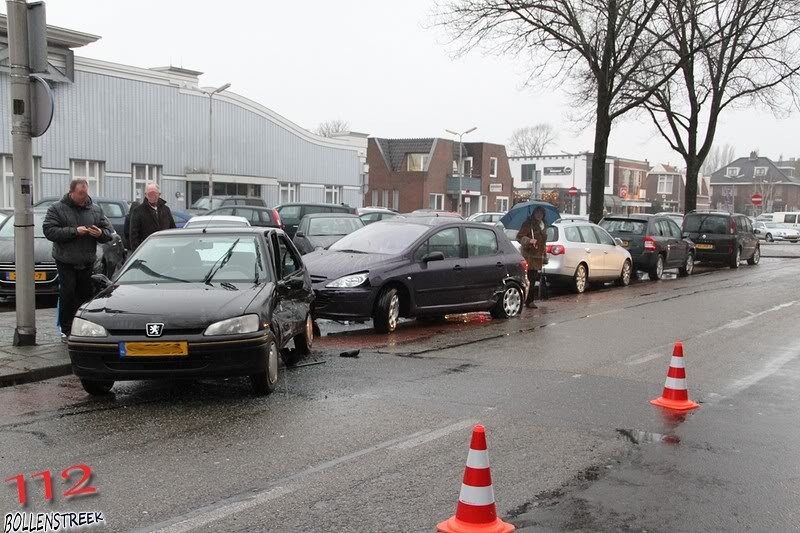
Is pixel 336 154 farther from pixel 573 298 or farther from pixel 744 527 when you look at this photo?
pixel 744 527

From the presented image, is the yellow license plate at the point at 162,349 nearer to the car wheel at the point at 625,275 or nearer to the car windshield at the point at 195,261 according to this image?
the car windshield at the point at 195,261

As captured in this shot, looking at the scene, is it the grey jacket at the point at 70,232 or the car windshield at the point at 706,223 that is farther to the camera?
the car windshield at the point at 706,223

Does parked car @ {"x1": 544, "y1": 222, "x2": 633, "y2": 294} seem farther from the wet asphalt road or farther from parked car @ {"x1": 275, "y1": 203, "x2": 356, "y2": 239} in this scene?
parked car @ {"x1": 275, "y1": 203, "x2": 356, "y2": 239}

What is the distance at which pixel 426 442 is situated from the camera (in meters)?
6.17

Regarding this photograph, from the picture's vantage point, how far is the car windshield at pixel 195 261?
809cm

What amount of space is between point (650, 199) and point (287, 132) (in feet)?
228

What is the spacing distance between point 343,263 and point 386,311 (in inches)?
37.6

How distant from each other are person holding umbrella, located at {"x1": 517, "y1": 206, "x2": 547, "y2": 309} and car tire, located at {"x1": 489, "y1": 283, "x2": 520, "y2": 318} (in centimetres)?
157

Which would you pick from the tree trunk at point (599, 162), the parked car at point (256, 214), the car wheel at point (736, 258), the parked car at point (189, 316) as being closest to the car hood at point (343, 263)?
the parked car at point (189, 316)

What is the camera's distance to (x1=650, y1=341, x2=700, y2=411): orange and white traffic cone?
7.49m

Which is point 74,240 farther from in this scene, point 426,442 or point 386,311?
point 426,442

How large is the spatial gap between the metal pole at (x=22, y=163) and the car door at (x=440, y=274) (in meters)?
5.13

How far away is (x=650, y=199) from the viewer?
10544 cm

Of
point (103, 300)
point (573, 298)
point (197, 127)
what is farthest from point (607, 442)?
point (197, 127)
